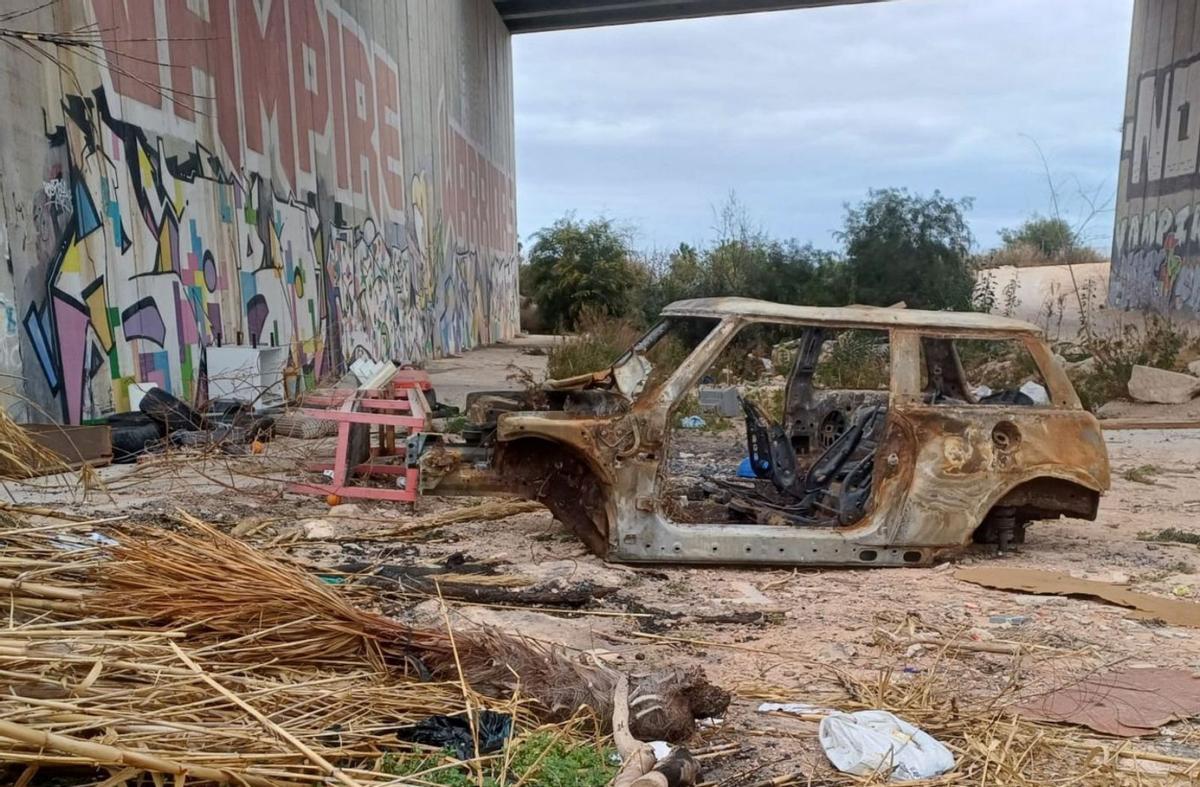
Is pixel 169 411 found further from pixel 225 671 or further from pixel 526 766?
pixel 526 766

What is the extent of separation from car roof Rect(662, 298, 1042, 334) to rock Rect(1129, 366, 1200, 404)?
9.37 meters

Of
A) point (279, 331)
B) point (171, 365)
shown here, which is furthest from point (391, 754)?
point (279, 331)

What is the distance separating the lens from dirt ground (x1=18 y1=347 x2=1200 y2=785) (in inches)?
146

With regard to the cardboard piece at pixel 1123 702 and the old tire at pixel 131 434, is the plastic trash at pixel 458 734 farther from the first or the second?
the old tire at pixel 131 434

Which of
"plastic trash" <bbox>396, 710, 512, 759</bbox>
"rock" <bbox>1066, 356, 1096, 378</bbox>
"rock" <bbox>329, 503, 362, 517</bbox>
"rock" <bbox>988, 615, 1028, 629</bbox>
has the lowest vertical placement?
"rock" <bbox>988, 615, 1028, 629</bbox>

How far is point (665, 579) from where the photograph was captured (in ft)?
16.8

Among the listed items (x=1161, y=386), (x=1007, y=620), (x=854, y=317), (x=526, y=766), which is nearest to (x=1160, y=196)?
(x=1161, y=386)

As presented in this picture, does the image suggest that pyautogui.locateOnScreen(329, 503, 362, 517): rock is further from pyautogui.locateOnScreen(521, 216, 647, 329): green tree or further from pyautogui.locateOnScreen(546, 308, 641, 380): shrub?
pyautogui.locateOnScreen(521, 216, 647, 329): green tree

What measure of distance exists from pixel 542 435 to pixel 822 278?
17960mm

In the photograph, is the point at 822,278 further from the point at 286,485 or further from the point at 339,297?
the point at 286,485

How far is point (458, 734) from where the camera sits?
2.96m

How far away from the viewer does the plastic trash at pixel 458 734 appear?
9.53ft

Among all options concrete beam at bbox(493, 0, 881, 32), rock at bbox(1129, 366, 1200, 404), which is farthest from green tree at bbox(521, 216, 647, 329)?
rock at bbox(1129, 366, 1200, 404)

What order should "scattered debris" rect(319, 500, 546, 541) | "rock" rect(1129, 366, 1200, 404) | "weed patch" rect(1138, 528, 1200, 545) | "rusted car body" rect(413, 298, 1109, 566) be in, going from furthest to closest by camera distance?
"rock" rect(1129, 366, 1200, 404), "weed patch" rect(1138, 528, 1200, 545), "scattered debris" rect(319, 500, 546, 541), "rusted car body" rect(413, 298, 1109, 566)
